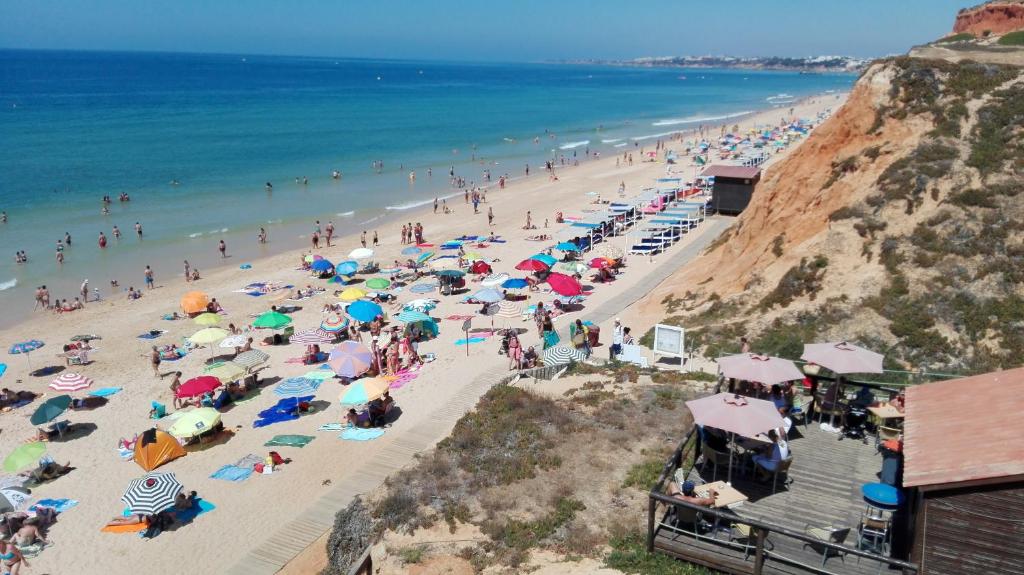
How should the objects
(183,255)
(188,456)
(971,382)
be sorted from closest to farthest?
(971,382) < (188,456) < (183,255)

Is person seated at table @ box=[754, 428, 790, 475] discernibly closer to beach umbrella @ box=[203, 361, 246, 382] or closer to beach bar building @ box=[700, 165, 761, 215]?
beach umbrella @ box=[203, 361, 246, 382]

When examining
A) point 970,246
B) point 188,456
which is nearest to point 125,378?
point 188,456

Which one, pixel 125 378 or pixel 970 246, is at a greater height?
pixel 970 246

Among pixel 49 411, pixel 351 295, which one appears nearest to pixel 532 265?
pixel 351 295

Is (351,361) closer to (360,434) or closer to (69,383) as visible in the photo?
(360,434)

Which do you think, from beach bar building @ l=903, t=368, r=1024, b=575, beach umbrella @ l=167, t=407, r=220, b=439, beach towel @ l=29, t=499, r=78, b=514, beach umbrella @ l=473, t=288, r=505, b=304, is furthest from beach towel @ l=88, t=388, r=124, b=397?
beach bar building @ l=903, t=368, r=1024, b=575

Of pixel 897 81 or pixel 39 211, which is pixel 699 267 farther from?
pixel 39 211

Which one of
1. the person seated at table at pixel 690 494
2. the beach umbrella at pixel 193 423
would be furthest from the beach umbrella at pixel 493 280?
the person seated at table at pixel 690 494
